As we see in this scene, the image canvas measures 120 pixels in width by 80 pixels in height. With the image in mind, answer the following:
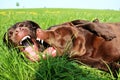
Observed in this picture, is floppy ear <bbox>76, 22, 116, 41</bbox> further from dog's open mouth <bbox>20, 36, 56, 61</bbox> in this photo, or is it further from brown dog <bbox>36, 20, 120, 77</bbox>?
dog's open mouth <bbox>20, 36, 56, 61</bbox>

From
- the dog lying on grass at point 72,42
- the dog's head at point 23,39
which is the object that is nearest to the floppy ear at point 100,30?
the dog lying on grass at point 72,42

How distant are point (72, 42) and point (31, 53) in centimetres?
79

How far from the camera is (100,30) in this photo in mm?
4836

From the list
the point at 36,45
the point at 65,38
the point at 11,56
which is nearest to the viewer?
the point at 11,56

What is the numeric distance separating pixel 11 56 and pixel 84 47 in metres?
1.26

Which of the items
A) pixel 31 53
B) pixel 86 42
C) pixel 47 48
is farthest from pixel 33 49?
pixel 86 42

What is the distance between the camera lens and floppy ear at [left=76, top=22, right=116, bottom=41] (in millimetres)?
4750

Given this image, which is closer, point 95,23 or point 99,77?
point 99,77

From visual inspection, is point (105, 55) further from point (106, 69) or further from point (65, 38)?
point (65, 38)

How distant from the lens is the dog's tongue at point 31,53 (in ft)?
13.4

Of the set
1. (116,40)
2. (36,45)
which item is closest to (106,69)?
(116,40)

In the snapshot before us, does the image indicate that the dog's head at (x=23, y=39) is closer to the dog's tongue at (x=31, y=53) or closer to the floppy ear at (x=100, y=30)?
the dog's tongue at (x=31, y=53)

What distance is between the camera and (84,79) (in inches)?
143

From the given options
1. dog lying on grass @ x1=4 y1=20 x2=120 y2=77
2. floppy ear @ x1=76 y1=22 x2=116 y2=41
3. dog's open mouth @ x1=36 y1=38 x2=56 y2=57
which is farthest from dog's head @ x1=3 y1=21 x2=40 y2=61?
floppy ear @ x1=76 y1=22 x2=116 y2=41
